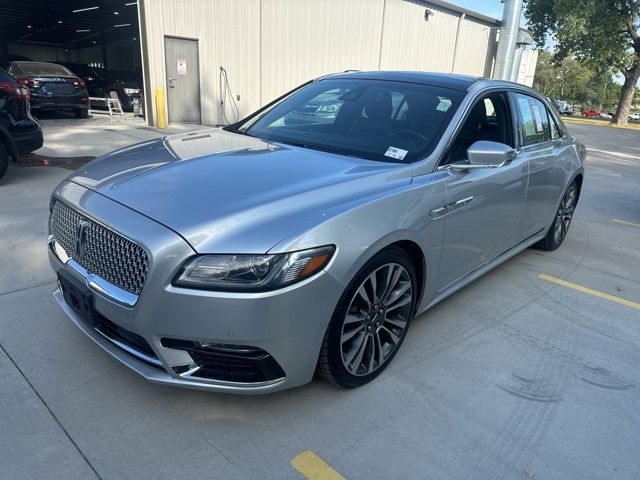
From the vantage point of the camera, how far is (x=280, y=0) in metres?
14.9

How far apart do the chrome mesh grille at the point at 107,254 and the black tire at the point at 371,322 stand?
902mm

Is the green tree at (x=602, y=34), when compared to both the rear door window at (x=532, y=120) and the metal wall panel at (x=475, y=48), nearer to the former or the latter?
the metal wall panel at (x=475, y=48)

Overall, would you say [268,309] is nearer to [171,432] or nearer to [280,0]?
[171,432]

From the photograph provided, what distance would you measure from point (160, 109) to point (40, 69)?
162 inches

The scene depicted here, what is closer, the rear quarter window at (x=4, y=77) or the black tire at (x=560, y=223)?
the black tire at (x=560, y=223)

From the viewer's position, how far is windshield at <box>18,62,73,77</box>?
549 inches

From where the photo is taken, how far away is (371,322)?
8.81ft

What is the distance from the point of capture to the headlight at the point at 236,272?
209 cm

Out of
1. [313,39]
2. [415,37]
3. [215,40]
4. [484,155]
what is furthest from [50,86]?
[484,155]

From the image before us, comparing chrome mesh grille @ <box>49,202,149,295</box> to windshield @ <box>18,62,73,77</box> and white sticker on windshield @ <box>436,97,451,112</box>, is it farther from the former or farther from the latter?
windshield @ <box>18,62,73,77</box>

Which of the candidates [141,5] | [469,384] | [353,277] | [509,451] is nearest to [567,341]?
[469,384]

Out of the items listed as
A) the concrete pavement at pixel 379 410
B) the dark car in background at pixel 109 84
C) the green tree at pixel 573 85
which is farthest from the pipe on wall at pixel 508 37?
the green tree at pixel 573 85

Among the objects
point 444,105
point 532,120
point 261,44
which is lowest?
point 532,120

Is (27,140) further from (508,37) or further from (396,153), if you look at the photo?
(508,37)
